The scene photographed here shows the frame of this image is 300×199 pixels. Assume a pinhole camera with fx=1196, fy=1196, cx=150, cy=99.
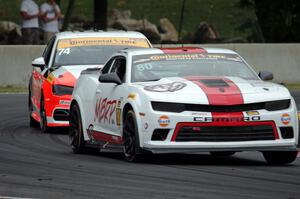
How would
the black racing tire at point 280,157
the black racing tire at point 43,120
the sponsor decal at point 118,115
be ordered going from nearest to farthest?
the black racing tire at point 280,157, the sponsor decal at point 118,115, the black racing tire at point 43,120

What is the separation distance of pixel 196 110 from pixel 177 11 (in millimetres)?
30509

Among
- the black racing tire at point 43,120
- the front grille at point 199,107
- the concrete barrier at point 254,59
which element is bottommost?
the concrete barrier at point 254,59

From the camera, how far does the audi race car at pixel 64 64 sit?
1839 cm

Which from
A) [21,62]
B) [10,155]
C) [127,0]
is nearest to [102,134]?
[10,155]

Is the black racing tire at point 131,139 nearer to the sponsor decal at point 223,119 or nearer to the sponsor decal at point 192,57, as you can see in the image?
the sponsor decal at point 223,119

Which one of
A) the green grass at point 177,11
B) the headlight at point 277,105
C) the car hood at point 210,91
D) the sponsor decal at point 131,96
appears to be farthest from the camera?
the green grass at point 177,11

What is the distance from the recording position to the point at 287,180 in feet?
37.4

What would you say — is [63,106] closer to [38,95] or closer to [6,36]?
[38,95]

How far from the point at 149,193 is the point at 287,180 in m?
1.66

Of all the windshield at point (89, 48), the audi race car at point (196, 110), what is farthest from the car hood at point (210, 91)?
the windshield at point (89, 48)

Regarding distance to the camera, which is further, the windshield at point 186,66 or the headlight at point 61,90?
the headlight at point 61,90

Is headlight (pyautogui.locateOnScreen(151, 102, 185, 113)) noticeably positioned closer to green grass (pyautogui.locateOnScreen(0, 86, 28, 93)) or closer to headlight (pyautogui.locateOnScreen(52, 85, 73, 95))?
headlight (pyautogui.locateOnScreen(52, 85, 73, 95))

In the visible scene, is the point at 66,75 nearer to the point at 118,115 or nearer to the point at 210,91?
the point at 118,115

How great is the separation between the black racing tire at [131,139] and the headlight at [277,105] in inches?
56.5
